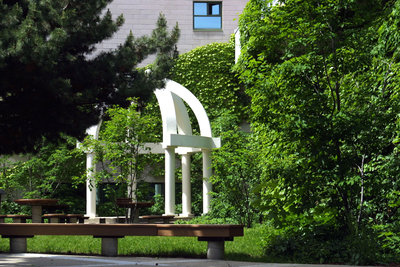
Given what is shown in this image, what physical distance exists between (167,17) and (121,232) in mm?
17907

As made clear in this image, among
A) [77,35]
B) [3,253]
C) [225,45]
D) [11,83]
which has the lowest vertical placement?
[3,253]

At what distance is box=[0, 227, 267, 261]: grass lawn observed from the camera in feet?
31.3

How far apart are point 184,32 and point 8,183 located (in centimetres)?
1007

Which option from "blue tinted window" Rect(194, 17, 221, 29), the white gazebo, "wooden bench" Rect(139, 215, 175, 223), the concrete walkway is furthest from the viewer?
"blue tinted window" Rect(194, 17, 221, 29)

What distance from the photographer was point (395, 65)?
894 cm

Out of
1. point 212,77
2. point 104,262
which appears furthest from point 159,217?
point 104,262

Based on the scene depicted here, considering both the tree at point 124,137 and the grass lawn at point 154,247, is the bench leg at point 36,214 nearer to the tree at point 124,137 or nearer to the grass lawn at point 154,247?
the tree at point 124,137

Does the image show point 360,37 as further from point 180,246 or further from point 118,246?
point 118,246

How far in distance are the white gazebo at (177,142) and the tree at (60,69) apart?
7464mm

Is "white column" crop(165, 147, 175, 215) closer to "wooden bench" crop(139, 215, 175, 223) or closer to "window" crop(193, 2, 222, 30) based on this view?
"wooden bench" crop(139, 215, 175, 223)

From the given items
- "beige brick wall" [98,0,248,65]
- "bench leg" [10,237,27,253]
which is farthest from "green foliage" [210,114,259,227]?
"beige brick wall" [98,0,248,65]

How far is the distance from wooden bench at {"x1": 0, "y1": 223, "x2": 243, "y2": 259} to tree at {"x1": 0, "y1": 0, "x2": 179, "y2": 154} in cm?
143

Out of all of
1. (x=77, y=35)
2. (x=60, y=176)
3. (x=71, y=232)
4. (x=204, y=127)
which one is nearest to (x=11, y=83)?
(x=77, y=35)

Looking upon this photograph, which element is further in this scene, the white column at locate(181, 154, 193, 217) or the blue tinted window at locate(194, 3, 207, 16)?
the blue tinted window at locate(194, 3, 207, 16)
